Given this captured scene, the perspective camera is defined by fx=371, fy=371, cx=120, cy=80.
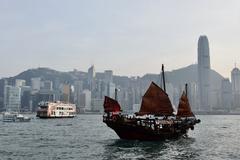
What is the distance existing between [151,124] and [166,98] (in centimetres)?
683

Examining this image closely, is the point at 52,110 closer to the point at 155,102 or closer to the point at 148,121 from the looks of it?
the point at 155,102

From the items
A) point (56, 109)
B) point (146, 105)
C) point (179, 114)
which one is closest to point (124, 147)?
point (146, 105)

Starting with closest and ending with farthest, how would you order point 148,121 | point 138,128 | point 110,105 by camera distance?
point 138,128, point 148,121, point 110,105

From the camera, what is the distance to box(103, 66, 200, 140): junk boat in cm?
5981

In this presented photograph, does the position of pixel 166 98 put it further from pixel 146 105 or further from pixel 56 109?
pixel 56 109

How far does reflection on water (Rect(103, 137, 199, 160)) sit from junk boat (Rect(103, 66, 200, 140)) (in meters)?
1.54

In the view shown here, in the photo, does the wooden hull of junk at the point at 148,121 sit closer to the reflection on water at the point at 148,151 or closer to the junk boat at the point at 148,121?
the junk boat at the point at 148,121

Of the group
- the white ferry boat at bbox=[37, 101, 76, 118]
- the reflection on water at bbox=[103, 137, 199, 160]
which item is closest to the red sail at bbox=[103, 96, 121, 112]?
the reflection on water at bbox=[103, 137, 199, 160]

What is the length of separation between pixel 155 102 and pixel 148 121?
4.53 m

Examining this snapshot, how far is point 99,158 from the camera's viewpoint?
141 feet

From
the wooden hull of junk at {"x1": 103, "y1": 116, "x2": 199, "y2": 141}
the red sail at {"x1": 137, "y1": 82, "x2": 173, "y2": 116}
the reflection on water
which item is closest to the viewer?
the reflection on water

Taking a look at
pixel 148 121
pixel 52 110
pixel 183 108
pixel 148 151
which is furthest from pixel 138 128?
pixel 52 110

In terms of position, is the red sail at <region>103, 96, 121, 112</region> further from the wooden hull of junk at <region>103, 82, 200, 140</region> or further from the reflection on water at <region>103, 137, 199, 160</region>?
the reflection on water at <region>103, 137, 199, 160</region>

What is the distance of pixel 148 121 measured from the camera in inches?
2425
